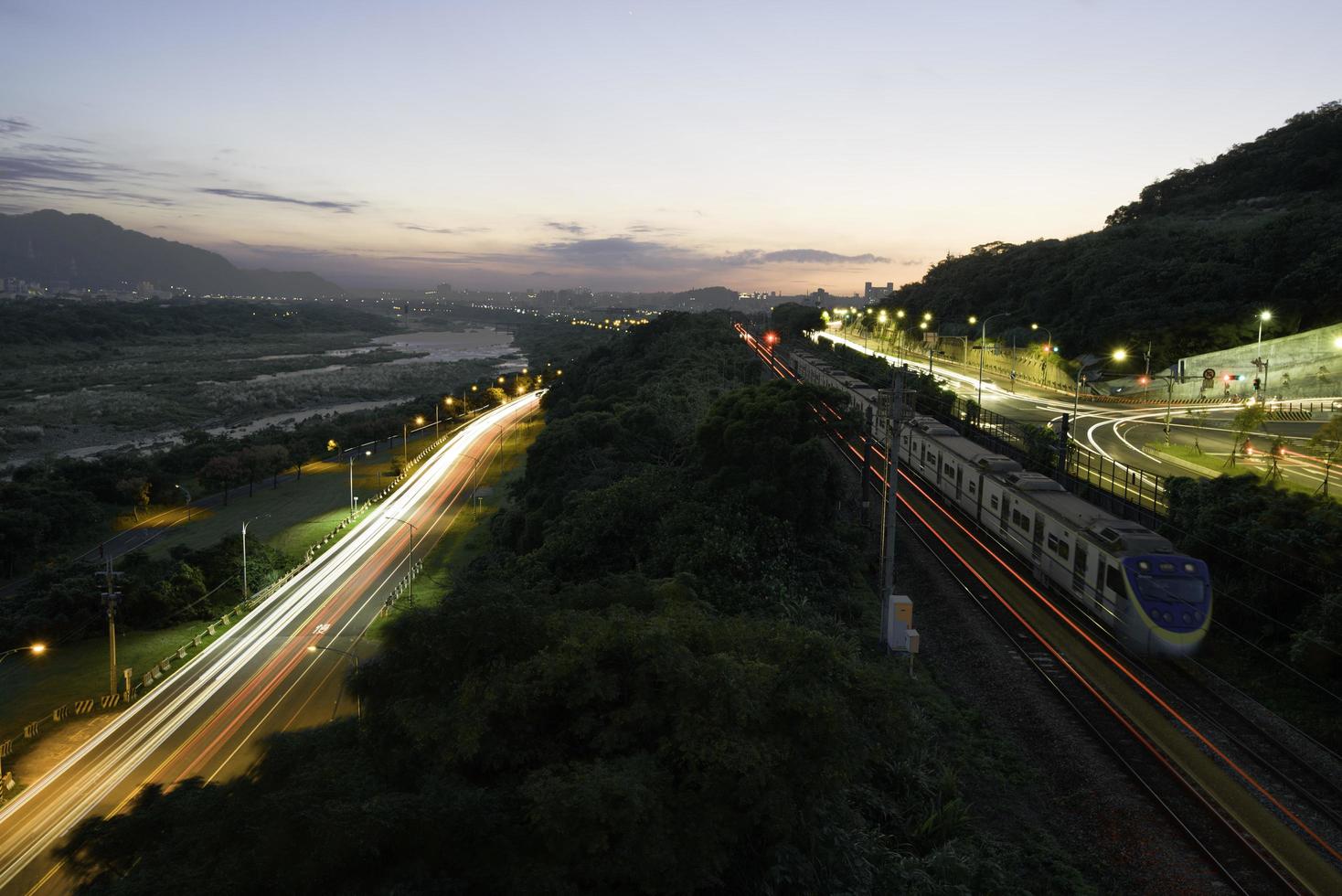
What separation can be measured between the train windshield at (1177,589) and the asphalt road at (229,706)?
18.5 meters

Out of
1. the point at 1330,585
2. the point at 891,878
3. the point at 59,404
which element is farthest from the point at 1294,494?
the point at 59,404

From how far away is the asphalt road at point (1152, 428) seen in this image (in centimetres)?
3572

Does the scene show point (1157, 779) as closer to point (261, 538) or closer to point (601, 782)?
point (601, 782)

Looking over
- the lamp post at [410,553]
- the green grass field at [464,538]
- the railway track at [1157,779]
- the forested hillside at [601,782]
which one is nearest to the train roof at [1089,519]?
the railway track at [1157,779]

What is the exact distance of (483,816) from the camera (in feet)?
27.1

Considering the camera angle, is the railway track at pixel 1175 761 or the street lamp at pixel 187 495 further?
the street lamp at pixel 187 495

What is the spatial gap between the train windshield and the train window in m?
0.76

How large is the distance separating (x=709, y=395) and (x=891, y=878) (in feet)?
148

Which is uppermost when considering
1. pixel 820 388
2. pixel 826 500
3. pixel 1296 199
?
pixel 1296 199

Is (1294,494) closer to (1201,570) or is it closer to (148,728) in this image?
(1201,570)

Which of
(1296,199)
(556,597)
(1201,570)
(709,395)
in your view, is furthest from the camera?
(1296,199)

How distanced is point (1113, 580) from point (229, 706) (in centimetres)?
2810

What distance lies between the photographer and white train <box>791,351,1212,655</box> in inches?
754

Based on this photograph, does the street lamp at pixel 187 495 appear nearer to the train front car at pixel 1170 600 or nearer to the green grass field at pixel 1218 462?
the train front car at pixel 1170 600
